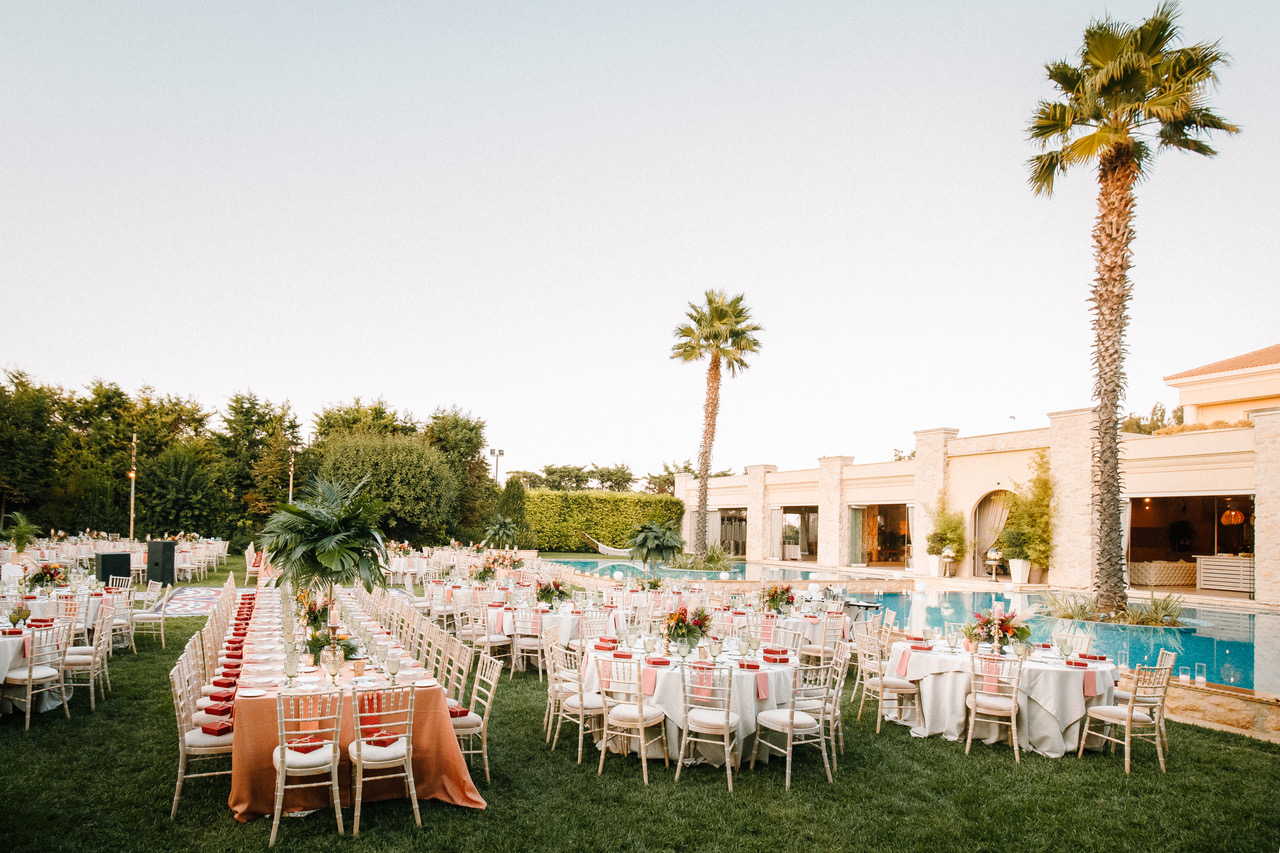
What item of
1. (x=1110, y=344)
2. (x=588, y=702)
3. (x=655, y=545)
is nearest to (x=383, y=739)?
(x=588, y=702)

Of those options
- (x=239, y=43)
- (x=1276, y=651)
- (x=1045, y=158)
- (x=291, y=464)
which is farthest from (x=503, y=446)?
(x=1276, y=651)

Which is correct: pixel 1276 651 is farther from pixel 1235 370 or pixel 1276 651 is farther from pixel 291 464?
pixel 291 464

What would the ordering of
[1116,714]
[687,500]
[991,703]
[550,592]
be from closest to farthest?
[1116,714] < [991,703] < [550,592] < [687,500]

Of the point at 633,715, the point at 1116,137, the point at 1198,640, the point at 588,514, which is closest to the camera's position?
the point at 633,715

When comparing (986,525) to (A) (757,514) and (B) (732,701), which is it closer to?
(A) (757,514)

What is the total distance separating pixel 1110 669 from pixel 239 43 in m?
16.5

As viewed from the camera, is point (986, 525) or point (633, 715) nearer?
point (633, 715)

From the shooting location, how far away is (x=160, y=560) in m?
16.9

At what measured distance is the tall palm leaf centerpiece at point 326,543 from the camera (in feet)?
20.0

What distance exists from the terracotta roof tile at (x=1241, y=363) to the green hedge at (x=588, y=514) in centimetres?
2042

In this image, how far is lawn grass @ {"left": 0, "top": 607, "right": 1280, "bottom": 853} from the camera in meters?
4.58

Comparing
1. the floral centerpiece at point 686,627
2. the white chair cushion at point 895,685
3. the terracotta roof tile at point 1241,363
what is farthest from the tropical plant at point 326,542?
the terracotta roof tile at point 1241,363

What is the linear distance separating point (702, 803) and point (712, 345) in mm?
18670

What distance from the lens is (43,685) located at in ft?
24.1
